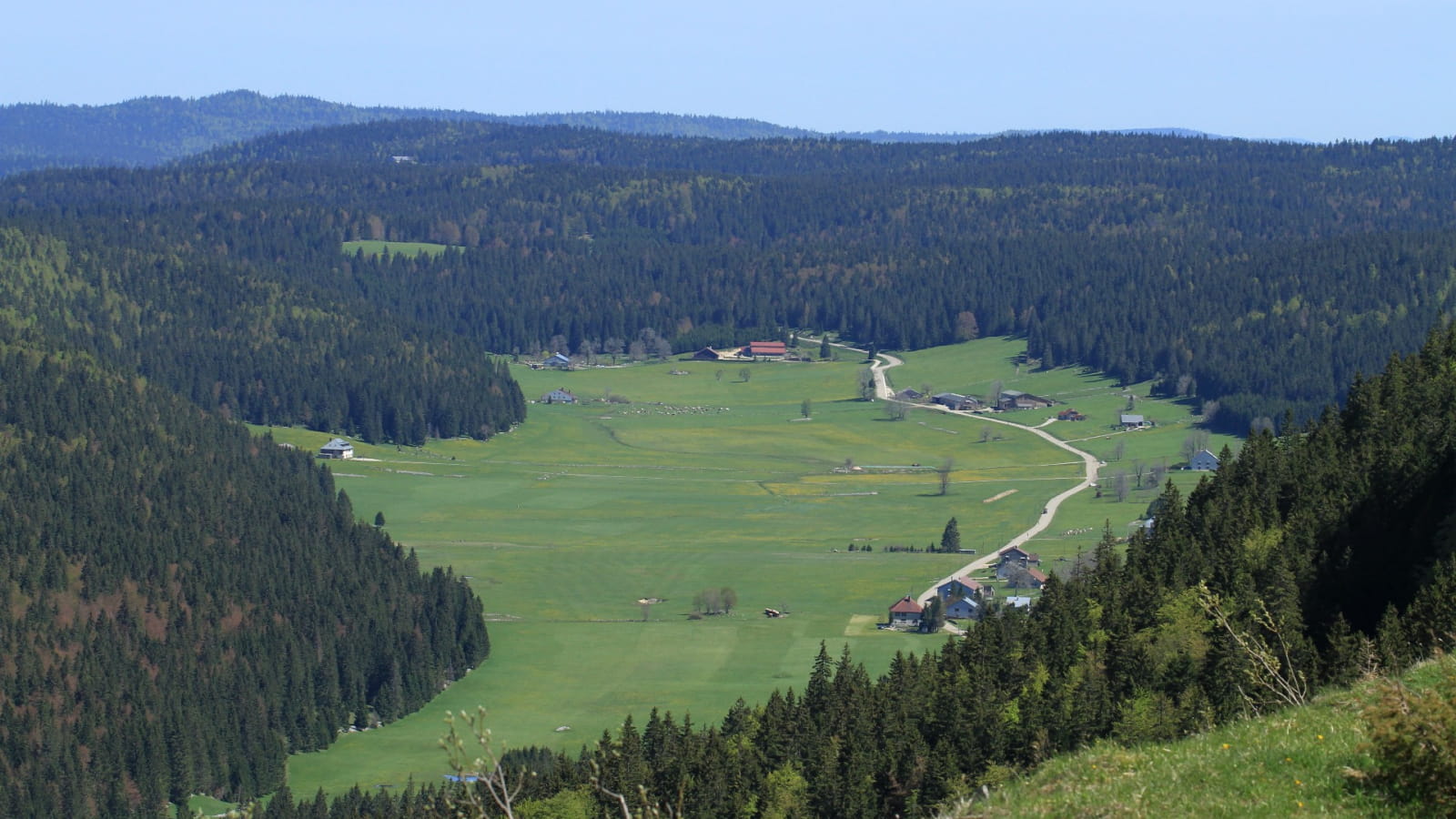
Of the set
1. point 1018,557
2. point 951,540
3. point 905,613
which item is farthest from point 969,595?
point 951,540

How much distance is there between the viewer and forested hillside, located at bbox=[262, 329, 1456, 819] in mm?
65750

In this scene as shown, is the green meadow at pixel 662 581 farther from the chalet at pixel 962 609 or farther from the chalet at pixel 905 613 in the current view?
the chalet at pixel 962 609

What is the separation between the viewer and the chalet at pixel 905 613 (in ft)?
426

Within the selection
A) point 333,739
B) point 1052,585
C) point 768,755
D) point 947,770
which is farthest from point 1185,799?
point 333,739

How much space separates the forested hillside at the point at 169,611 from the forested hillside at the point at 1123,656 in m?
24.2

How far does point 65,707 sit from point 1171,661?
259 ft

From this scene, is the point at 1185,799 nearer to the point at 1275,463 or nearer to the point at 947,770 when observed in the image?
the point at 947,770

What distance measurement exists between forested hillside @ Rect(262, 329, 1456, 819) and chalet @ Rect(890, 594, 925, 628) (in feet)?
119

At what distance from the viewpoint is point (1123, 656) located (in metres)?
72.7

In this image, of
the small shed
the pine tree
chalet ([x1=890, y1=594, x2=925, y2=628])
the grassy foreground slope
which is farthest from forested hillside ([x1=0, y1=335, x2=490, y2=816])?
the grassy foreground slope

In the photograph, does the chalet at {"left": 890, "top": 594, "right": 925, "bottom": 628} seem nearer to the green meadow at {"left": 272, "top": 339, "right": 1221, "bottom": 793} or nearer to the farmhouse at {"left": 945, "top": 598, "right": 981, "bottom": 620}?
the green meadow at {"left": 272, "top": 339, "right": 1221, "bottom": 793}

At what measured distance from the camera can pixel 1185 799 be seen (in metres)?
26.5

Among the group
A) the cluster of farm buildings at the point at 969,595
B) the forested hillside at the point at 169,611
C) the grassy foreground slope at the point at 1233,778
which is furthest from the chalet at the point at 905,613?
the grassy foreground slope at the point at 1233,778

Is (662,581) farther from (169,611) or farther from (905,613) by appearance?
(169,611)
